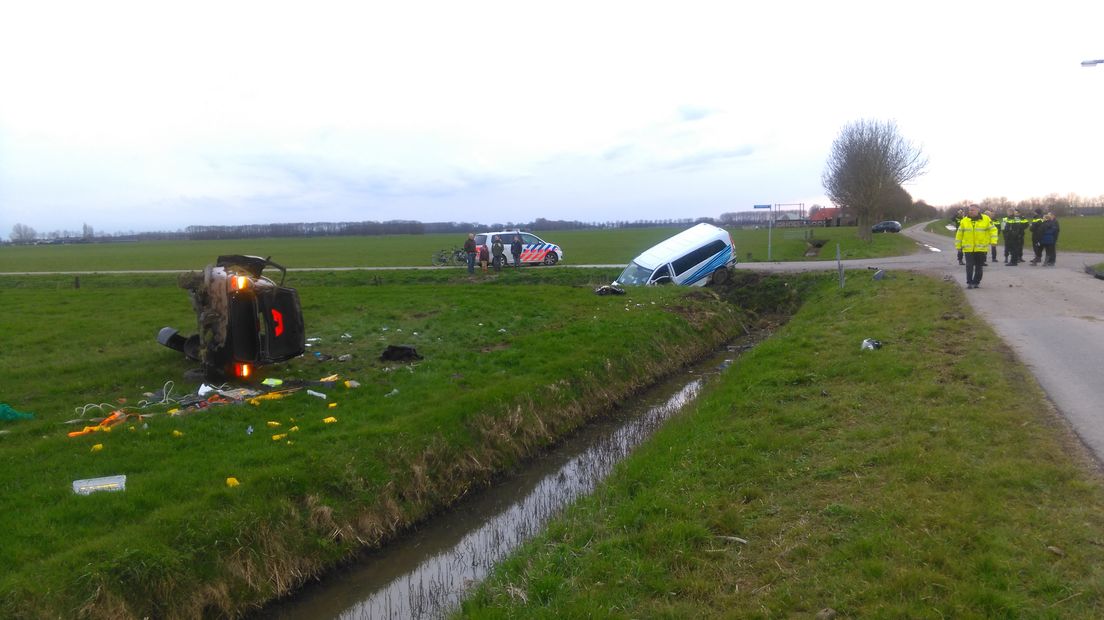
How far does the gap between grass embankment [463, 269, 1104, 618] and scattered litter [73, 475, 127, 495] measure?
3.73m

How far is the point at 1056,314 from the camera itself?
11914 mm

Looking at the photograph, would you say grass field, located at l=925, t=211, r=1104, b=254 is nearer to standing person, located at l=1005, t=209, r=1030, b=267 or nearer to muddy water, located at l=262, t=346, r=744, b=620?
standing person, located at l=1005, t=209, r=1030, b=267

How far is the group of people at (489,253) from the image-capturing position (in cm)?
2694

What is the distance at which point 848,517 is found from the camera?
5.21 metres

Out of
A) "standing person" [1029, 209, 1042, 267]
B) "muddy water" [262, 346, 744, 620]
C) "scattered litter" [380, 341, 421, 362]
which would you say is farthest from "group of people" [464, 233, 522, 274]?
"standing person" [1029, 209, 1042, 267]

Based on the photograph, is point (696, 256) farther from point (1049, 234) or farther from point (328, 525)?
point (328, 525)

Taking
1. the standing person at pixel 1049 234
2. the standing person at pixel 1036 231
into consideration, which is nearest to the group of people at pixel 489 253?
the standing person at pixel 1036 231

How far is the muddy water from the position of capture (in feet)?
20.4

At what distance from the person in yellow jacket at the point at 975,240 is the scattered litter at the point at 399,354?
41.1 feet

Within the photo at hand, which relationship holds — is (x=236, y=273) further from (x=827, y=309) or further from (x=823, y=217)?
(x=823, y=217)

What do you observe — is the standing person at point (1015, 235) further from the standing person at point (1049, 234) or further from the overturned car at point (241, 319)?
the overturned car at point (241, 319)

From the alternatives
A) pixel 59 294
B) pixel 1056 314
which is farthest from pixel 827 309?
pixel 59 294

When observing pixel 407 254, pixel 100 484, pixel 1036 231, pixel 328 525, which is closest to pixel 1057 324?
pixel 328 525

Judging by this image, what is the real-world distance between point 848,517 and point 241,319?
7.99m
